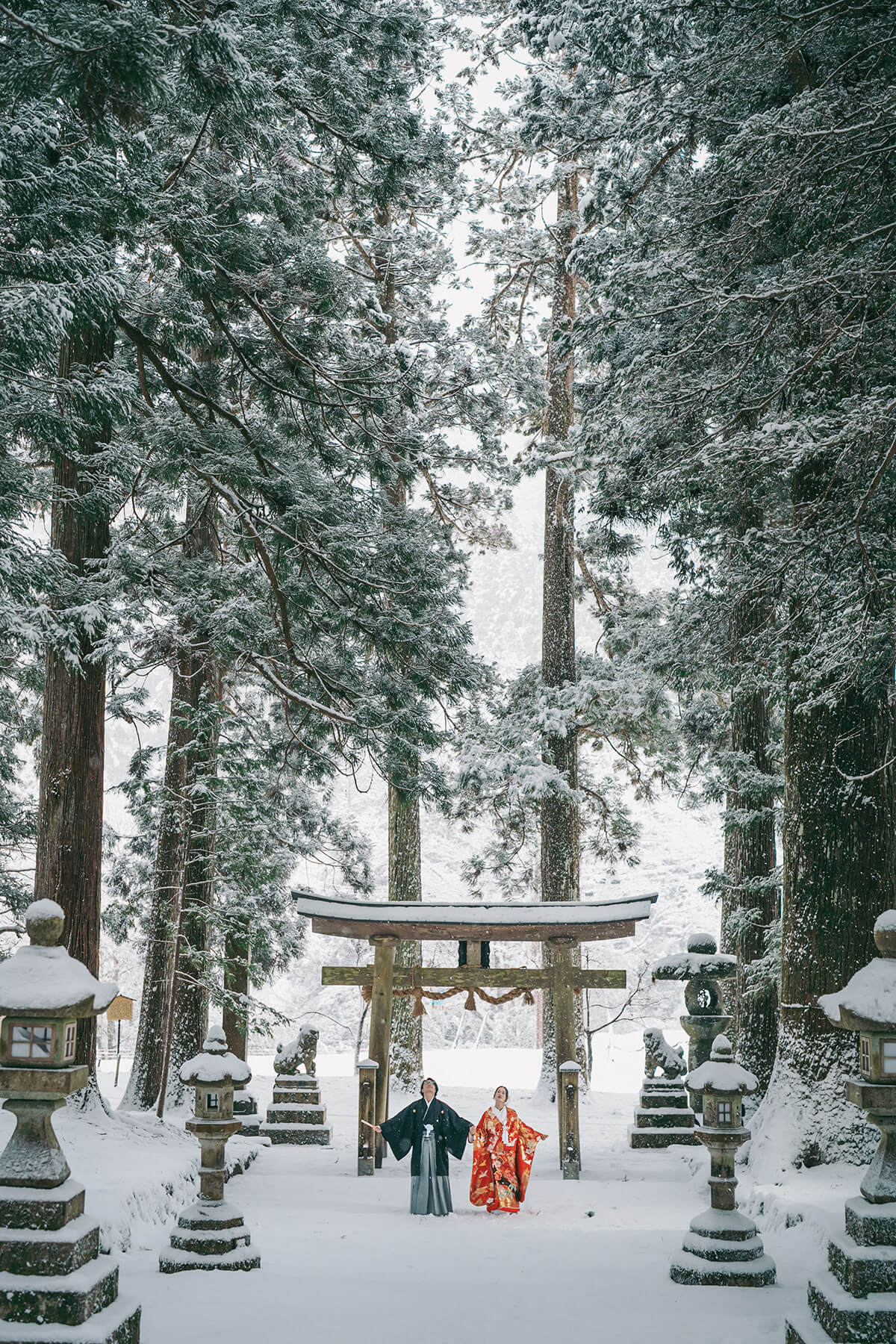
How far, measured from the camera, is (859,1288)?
4.70 m

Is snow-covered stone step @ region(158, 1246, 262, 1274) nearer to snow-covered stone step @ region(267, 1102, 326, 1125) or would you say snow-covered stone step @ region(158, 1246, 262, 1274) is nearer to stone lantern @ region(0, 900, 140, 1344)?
stone lantern @ region(0, 900, 140, 1344)

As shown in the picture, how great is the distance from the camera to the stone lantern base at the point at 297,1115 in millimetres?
12148

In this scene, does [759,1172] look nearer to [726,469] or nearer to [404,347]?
[726,469]

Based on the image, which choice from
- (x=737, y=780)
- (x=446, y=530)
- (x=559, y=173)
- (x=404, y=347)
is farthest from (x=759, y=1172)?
(x=559, y=173)

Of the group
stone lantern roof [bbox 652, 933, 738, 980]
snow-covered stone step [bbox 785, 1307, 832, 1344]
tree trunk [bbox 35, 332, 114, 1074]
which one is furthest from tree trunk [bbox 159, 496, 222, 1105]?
snow-covered stone step [bbox 785, 1307, 832, 1344]

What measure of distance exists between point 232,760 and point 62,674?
242 centimetres

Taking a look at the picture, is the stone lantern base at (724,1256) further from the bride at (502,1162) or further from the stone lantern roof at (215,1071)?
the stone lantern roof at (215,1071)

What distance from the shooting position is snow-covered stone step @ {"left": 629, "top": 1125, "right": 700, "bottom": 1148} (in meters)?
11.9

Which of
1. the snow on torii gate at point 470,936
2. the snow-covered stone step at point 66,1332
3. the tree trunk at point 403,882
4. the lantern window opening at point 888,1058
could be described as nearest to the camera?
the snow-covered stone step at point 66,1332

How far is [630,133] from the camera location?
8367 millimetres

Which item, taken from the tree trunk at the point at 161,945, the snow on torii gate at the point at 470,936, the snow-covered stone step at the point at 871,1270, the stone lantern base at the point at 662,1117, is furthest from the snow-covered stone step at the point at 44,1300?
the stone lantern base at the point at 662,1117

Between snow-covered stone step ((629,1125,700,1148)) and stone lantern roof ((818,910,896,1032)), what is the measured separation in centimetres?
762

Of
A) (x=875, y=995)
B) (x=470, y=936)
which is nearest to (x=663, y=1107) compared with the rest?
(x=470, y=936)

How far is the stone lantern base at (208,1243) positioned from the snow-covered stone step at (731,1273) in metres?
A: 2.75
